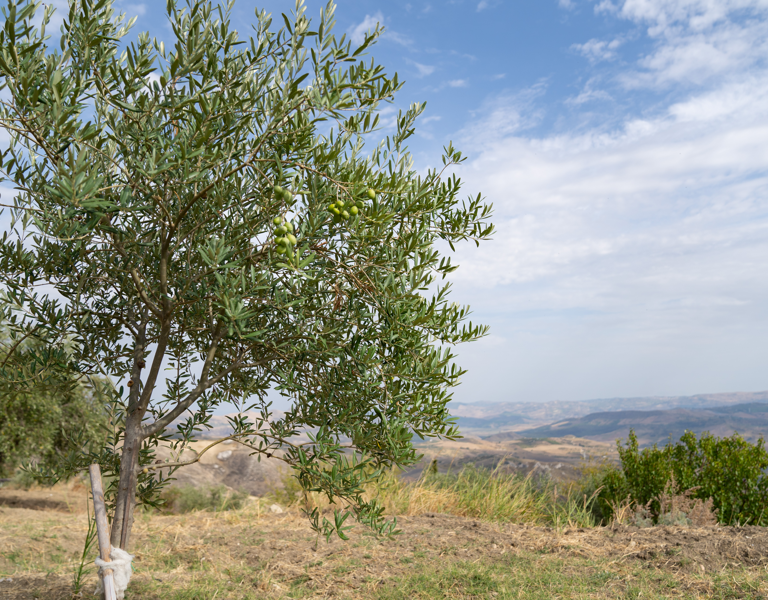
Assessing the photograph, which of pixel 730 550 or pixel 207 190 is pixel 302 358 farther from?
pixel 730 550

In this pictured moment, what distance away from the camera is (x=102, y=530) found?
3850 mm

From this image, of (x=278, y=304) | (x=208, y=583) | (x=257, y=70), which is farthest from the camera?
(x=208, y=583)

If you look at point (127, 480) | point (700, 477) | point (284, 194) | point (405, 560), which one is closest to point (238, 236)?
point (284, 194)

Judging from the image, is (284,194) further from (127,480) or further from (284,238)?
(127,480)

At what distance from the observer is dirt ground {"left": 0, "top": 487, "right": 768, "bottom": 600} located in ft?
18.5

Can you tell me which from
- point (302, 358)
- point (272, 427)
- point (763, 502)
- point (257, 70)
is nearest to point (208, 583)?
point (272, 427)

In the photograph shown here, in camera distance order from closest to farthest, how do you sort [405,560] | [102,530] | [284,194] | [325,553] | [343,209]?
[284,194], [343,209], [102,530], [405,560], [325,553]

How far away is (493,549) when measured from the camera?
23.6ft

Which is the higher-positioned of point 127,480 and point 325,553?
point 127,480

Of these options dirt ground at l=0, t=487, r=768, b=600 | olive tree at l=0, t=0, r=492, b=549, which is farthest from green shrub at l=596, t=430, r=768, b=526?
olive tree at l=0, t=0, r=492, b=549

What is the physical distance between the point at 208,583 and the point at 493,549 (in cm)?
388

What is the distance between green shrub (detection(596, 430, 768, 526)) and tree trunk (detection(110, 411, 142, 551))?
8680mm

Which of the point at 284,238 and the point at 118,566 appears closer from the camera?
the point at 284,238

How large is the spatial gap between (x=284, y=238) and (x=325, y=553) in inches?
225
